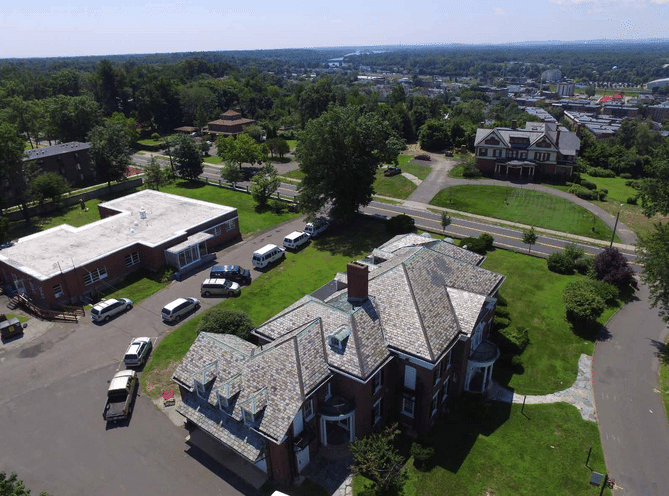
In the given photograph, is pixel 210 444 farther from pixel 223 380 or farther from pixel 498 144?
pixel 498 144

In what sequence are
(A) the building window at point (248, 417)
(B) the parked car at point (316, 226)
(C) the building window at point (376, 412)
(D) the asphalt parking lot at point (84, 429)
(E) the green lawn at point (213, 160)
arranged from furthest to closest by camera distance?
(E) the green lawn at point (213, 160), (B) the parked car at point (316, 226), (C) the building window at point (376, 412), (D) the asphalt parking lot at point (84, 429), (A) the building window at point (248, 417)

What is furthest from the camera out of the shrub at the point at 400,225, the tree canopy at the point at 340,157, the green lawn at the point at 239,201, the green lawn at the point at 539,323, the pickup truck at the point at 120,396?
the green lawn at the point at 239,201

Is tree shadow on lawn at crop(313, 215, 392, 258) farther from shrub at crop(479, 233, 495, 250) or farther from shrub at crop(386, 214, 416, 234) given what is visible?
shrub at crop(479, 233, 495, 250)

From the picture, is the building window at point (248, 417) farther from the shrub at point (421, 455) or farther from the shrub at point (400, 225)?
the shrub at point (400, 225)

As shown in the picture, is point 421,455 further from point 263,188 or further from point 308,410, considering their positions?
point 263,188

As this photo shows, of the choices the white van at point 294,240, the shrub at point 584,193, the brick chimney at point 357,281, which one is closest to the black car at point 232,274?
the white van at point 294,240

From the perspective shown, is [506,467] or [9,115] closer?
[506,467]

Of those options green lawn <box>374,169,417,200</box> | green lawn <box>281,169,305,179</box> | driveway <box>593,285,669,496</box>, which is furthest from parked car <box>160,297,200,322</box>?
green lawn <box>281,169,305,179</box>

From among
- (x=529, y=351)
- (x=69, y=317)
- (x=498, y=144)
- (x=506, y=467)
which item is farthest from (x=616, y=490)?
(x=498, y=144)
